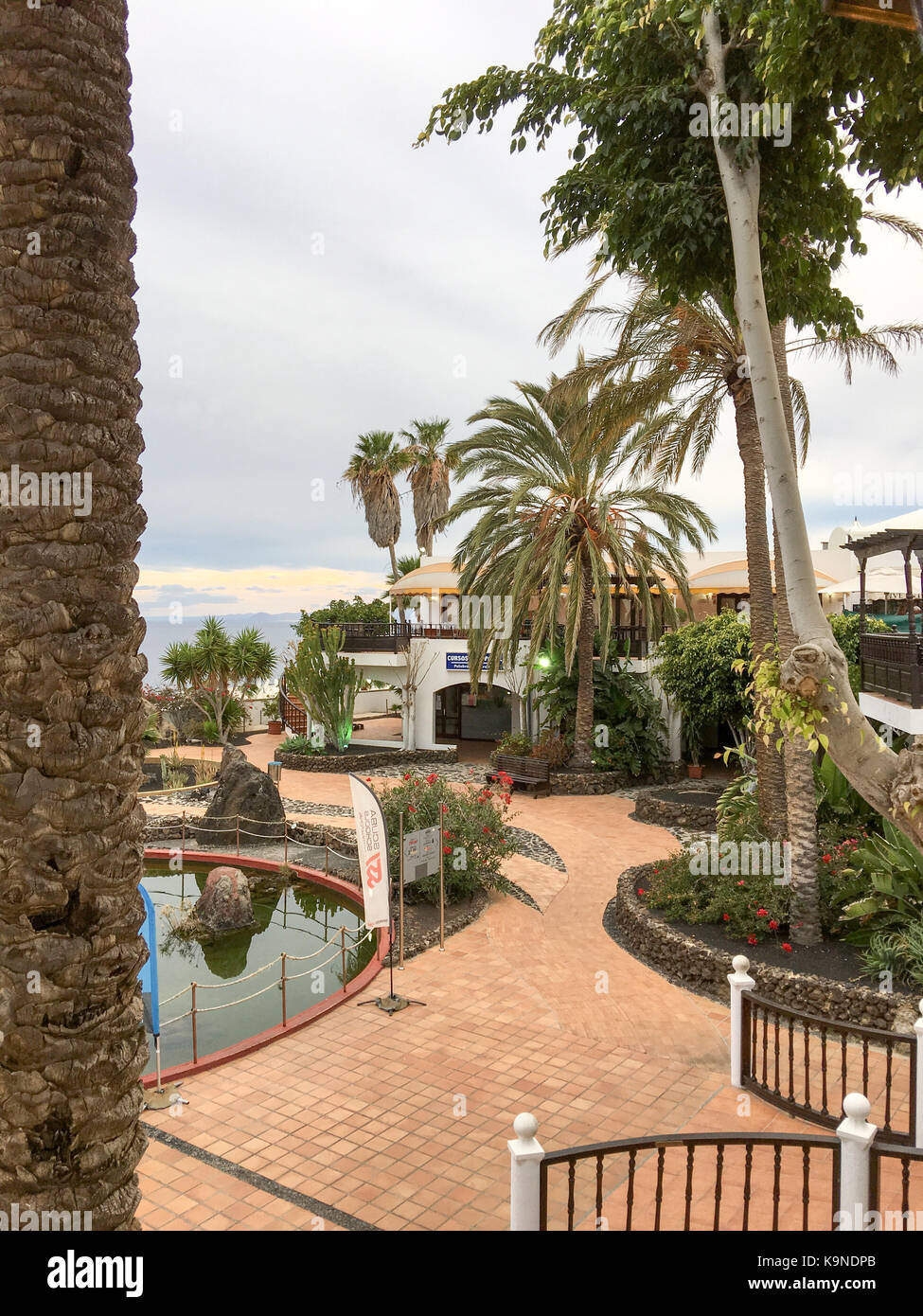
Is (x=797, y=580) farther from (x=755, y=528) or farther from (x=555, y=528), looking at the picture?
(x=555, y=528)

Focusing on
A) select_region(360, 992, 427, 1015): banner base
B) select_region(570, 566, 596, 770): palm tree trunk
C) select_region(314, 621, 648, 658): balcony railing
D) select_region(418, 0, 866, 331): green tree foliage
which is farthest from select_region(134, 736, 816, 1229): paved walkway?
select_region(314, 621, 648, 658): balcony railing

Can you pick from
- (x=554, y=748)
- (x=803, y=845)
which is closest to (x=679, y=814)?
(x=554, y=748)

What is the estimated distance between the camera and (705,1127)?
6754 millimetres

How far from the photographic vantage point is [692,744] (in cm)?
2275

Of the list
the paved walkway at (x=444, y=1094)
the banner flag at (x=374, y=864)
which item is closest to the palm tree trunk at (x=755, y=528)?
the paved walkway at (x=444, y=1094)

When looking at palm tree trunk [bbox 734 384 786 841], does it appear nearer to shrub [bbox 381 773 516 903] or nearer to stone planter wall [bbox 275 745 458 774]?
shrub [bbox 381 773 516 903]

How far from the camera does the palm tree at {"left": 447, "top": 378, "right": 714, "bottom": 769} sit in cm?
1959

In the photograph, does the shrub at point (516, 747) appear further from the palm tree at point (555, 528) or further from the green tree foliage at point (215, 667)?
the green tree foliage at point (215, 667)

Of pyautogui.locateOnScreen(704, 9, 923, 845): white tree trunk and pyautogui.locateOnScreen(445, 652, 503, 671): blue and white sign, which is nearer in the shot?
pyautogui.locateOnScreen(704, 9, 923, 845): white tree trunk

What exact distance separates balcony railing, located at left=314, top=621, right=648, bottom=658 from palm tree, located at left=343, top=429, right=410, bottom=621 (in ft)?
40.1

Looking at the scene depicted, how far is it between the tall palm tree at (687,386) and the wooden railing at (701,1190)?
6034 mm

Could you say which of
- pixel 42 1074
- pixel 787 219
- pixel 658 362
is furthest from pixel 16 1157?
pixel 658 362
